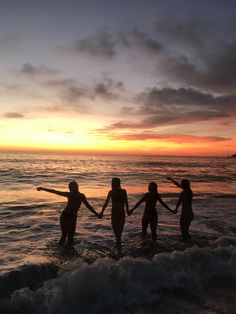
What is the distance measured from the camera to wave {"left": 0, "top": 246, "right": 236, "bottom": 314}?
253 inches

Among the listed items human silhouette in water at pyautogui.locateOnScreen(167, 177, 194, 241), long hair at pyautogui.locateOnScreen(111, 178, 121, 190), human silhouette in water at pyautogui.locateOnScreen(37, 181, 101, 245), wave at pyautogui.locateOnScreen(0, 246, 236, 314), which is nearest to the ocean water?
wave at pyautogui.locateOnScreen(0, 246, 236, 314)

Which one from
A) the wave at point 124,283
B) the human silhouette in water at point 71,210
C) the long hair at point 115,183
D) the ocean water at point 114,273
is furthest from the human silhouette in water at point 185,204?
the human silhouette in water at point 71,210

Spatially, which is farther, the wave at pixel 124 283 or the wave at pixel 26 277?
the wave at pixel 26 277

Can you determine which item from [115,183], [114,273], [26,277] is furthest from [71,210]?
[114,273]

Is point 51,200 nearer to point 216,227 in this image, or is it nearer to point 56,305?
point 216,227

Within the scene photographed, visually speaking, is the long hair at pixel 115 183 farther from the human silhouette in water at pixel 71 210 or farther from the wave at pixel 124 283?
the wave at pixel 124 283

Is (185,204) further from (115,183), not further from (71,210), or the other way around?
(71,210)

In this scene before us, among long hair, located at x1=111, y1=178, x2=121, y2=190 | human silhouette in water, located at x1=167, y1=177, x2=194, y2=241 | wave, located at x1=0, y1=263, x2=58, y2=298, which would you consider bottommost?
wave, located at x1=0, y1=263, x2=58, y2=298

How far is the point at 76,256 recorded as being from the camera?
9.35 m

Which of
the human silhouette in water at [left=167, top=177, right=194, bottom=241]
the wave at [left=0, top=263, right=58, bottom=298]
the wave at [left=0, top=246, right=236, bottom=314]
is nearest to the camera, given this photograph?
the wave at [left=0, top=246, right=236, bottom=314]

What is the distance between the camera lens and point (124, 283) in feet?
24.0

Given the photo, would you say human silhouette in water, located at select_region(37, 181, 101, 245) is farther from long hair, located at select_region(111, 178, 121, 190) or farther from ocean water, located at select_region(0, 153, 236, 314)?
long hair, located at select_region(111, 178, 121, 190)

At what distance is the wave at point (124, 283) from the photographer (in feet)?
21.1

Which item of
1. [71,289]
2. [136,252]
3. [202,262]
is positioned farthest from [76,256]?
[202,262]
